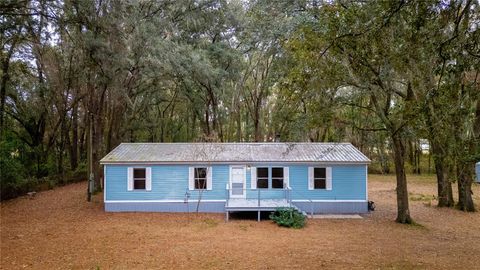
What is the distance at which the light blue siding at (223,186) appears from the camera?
641 inches

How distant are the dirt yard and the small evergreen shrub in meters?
0.34

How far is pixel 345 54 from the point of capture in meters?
9.38

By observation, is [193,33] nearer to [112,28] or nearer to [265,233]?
[112,28]

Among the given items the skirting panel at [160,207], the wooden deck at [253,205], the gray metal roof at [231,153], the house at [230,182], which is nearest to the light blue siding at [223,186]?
the house at [230,182]

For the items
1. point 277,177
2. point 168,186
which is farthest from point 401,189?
point 168,186

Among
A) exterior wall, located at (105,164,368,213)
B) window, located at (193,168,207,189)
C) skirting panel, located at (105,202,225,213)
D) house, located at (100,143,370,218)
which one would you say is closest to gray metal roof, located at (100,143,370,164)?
house, located at (100,143,370,218)

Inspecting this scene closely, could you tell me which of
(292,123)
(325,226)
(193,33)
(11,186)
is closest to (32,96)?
(11,186)

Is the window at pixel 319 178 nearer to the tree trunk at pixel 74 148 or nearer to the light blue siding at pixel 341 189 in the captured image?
the light blue siding at pixel 341 189

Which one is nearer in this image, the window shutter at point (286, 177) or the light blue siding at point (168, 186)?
the light blue siding at point (168, 186)

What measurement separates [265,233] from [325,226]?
2620 mm

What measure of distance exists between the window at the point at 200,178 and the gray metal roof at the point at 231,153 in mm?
569

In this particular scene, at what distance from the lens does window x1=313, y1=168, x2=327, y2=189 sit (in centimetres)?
1645

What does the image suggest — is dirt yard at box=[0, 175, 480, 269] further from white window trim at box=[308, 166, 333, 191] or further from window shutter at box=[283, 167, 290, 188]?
window shutter at box=[283, 167, 290, 188]

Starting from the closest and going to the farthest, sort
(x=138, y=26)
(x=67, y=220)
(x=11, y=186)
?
(x=67, y=220)
(x=138, y=26)
(x=11, y=186)
